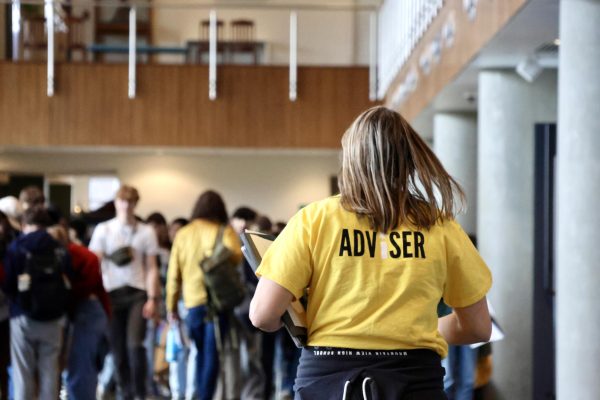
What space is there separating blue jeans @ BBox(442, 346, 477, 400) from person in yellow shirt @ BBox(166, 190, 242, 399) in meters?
1.91

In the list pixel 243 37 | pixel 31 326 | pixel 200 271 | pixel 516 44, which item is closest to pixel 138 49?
pixel 243 37

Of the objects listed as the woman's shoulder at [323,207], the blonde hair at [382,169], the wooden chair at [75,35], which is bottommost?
the woman's shoulder at [323,207]

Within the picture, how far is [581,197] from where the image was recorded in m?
5.28

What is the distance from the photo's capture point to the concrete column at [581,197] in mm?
5230

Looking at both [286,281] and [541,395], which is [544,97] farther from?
[286,281]

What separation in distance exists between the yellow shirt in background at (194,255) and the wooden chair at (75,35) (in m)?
8.68

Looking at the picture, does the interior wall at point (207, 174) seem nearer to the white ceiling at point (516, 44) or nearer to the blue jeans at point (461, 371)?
the white ceiling at point (516, 44)

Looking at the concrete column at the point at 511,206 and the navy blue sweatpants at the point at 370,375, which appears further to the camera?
the concrete column at the point at 511,206

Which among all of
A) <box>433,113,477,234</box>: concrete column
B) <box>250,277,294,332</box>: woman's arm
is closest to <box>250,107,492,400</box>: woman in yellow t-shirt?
<box>250,277,294,332</box>: woman's arm

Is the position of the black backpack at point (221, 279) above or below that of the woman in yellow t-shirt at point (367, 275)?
below

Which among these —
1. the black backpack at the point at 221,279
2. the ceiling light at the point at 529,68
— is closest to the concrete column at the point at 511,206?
the ceiling light at the point at 529,68

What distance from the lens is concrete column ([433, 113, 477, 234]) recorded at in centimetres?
1079

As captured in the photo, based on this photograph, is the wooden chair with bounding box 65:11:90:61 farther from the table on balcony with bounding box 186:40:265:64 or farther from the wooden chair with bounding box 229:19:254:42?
the wooden chair with bounding box 229:19:254:42

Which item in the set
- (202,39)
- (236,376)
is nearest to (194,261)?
(236,376)
